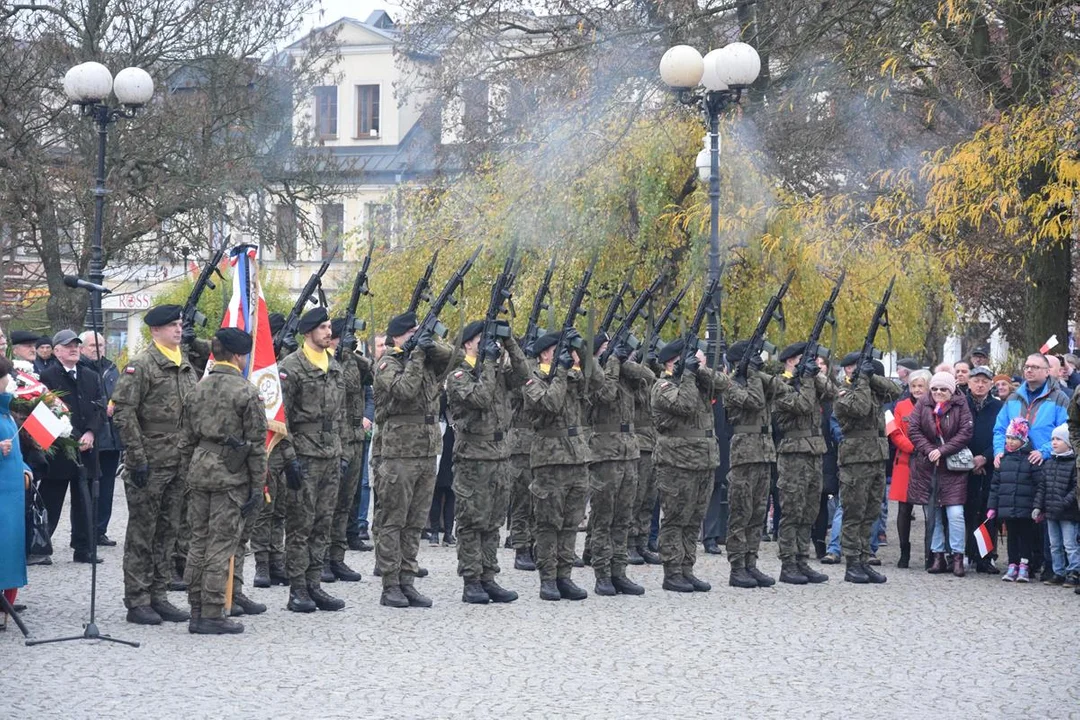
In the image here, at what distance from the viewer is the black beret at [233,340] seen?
9906 millimetres

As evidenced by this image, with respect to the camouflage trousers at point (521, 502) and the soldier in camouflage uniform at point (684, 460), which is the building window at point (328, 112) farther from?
the soldier in camouflage uniform at point (684, 460)

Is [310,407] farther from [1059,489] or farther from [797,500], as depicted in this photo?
[1059,489]

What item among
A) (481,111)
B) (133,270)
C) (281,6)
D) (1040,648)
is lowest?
(1040,648)

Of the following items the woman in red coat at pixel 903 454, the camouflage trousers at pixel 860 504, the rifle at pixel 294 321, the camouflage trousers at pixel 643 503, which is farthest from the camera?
the woman in red coat at pixel 903 454

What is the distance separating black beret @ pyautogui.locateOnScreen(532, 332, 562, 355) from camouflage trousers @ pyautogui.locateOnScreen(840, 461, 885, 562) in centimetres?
303

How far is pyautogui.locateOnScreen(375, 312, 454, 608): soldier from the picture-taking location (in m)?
11.0

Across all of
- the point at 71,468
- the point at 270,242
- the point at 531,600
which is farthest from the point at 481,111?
the point at 531,600

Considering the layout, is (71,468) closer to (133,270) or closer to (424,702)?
(424,702)

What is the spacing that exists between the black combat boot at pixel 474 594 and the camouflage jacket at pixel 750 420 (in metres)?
2.50

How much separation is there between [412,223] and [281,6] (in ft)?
13.6

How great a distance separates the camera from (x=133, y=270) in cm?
2744

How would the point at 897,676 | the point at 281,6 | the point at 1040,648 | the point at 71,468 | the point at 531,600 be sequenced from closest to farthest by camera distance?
the point at 897,676, the point at 1040,648, the point at 531,600, the point at 71,468, the point at 281,6

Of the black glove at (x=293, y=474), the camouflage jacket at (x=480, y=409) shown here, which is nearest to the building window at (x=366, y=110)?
the camouflage jacket at (x=480, y=409)

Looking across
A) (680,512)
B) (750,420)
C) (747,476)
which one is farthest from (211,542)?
(750,420)
